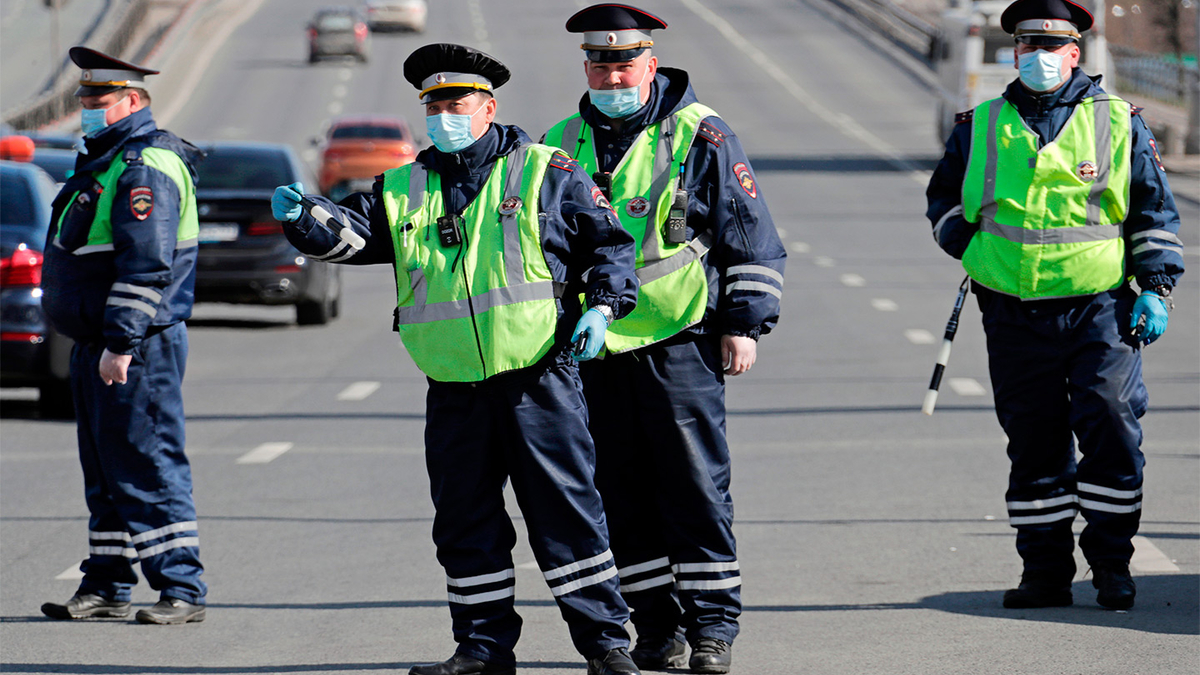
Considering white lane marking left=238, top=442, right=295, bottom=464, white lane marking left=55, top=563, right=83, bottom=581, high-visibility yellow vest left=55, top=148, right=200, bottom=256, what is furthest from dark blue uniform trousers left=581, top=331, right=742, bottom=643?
white lane marking left=238, top=442, right=295, bottom=464

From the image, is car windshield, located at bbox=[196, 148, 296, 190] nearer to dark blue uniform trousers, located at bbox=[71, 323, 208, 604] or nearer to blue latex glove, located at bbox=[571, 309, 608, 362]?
dark blue uniform trousers, located at bbox=[71, 323, 208, 604]

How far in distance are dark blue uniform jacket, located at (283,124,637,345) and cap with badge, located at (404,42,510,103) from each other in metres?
0.15

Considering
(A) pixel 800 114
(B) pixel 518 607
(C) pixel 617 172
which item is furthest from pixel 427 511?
(A) pixel 800 114

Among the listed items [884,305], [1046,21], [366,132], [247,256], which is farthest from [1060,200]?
[366,132]

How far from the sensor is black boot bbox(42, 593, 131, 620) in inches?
251

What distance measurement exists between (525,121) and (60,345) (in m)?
36.3

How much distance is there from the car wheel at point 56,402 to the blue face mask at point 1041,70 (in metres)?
7.53

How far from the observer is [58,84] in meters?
47.5

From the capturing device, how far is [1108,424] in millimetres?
6203

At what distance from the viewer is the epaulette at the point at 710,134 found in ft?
17.9

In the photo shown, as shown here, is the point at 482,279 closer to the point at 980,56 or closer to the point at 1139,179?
the point at 1139,179

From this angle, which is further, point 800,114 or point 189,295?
point 800,114

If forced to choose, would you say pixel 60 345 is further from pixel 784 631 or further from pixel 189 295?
pixel 784 631

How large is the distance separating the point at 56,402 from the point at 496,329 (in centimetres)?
773
